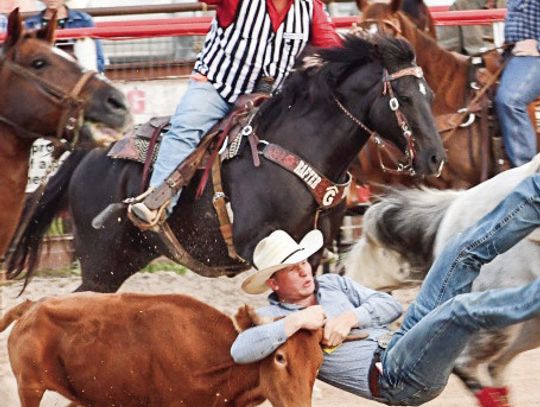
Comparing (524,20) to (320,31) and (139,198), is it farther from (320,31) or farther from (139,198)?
(139,198)

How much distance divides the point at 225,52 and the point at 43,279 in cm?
277

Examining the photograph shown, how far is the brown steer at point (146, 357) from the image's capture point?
452cm

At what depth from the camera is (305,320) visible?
14.7 ft

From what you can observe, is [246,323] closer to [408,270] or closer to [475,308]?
[475,308]

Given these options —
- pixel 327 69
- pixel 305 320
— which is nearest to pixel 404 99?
pixel 327 69

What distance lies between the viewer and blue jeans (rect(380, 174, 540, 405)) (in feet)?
14.7

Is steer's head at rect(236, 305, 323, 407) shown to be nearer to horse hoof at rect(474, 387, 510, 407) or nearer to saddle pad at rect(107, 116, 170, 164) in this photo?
horse hoof at rect(474, 387, 510, 407)

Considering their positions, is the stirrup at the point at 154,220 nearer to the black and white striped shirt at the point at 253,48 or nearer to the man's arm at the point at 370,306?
the black and white striped shirt at the point at 253,48

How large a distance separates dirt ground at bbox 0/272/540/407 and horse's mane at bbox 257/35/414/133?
1.46 m

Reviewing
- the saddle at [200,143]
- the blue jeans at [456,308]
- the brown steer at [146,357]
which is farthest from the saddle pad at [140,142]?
the blue jeans at [456,308]

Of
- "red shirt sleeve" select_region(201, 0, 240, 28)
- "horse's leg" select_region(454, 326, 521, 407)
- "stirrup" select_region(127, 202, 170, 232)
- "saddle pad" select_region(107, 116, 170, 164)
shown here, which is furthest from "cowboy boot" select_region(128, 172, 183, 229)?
"horse's leg" select_region(454, 326, 521, 407)

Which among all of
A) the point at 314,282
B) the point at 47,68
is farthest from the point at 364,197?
the point at 314,282

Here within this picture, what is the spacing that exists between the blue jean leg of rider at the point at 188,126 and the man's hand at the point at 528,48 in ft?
6.48

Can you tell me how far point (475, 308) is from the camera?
4492 mm
